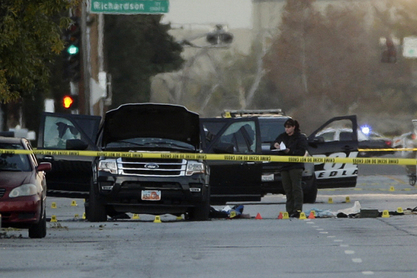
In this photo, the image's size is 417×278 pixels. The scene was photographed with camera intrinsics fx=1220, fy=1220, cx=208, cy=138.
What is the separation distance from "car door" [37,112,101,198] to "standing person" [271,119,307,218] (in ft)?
10.0

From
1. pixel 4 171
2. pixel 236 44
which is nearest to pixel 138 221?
pixel 4 171

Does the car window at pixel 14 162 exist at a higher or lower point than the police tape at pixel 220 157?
lower

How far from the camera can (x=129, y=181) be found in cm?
1792

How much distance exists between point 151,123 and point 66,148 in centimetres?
140

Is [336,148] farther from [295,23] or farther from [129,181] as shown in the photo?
[295,23]

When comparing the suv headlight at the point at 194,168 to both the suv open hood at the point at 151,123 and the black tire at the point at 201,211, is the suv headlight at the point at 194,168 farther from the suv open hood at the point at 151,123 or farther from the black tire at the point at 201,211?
the suv open hood at the point at 151,123

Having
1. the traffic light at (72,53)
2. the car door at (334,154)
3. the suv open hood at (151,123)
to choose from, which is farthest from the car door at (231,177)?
the traffic light at (72,53)

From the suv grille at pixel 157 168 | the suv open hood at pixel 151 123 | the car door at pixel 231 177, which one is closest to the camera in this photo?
the suv grille at pixel 157 168

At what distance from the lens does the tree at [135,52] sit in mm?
55969

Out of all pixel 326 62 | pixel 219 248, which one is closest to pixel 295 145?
pixel 219 248

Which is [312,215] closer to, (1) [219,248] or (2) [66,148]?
(2) [66,148]

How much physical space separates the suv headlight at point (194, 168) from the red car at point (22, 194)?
247cm

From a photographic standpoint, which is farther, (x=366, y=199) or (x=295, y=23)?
(x=295, y=23)

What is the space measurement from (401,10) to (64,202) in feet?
233
